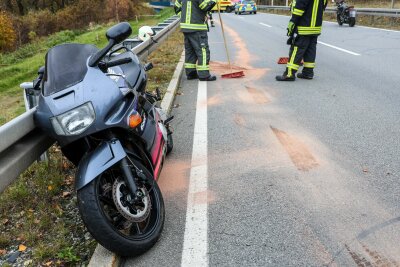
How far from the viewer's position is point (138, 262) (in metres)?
2.93

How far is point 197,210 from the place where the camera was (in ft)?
11.6

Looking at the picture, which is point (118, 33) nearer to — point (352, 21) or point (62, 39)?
point (352, 21)

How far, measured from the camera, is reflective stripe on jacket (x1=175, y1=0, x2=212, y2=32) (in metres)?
8.07

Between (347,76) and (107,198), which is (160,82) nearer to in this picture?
(347,76)

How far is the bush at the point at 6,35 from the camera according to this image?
3663 centimetres

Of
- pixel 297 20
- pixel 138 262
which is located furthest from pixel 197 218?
pixel 297 20

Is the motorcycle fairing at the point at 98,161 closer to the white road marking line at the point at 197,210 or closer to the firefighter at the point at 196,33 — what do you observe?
the white road marking line at the point at 197,210

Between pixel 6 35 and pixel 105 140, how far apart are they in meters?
39.4

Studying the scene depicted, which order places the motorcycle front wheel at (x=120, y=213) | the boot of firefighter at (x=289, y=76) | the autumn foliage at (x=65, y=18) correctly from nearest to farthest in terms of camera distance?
the motorcycle front wheel at (x=120, y=213) → the boot of firefighter at (x=289, y=76) → the autumn foliage at (x=65, y=18)

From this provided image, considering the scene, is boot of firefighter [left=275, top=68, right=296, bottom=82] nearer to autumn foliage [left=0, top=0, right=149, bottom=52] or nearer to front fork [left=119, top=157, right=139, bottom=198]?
front fork [left=119, top=157, right=139, bottom=198]

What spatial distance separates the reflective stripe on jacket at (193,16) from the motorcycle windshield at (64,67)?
5.08 m

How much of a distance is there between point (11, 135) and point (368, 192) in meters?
2.91

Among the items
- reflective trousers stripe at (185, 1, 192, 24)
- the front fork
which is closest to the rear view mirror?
the front fork

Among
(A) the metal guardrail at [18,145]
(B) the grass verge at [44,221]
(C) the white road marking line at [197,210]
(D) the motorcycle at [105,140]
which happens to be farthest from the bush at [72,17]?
(D) the motorcycle at [105,140]
